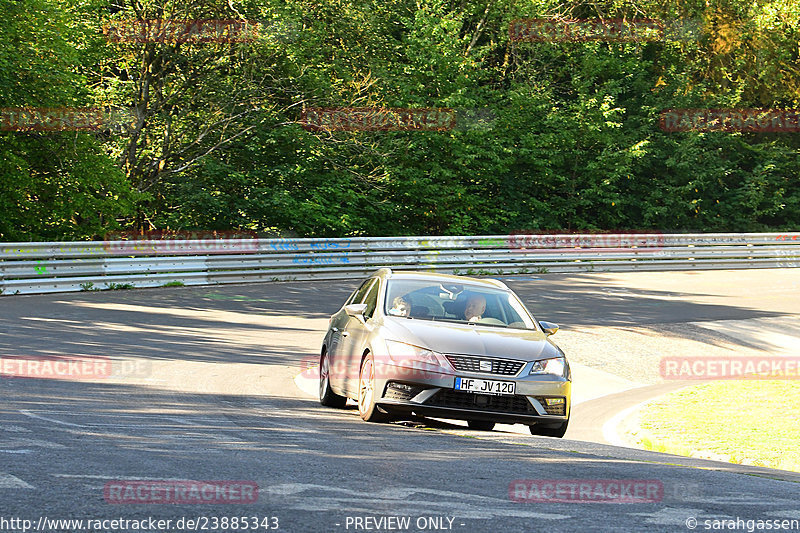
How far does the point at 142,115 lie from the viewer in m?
28.7

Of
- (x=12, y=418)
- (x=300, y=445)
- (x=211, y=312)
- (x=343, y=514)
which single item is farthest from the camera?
(x=211, y=312)

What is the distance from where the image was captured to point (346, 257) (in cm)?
2662

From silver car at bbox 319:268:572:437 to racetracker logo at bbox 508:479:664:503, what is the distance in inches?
96.4

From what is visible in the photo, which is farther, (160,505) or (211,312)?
(211,312)

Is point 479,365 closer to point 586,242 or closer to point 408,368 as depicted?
point 408,368

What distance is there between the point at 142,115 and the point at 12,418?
69.9 feet

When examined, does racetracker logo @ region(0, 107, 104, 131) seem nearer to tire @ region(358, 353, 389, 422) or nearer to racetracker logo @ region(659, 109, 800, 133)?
tire @ region(358, 353, 389, 422)

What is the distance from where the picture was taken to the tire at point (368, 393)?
941 cm

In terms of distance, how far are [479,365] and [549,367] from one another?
2.30ft

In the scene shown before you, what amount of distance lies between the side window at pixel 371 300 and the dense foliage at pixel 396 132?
44.8ft

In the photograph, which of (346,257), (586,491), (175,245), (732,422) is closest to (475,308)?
(586,491)

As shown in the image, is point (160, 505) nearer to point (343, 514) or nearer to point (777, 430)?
point (343, 514)

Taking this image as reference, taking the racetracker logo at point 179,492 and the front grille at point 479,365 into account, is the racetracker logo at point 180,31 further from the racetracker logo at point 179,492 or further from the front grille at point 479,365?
the racetracker logo at point 179,492

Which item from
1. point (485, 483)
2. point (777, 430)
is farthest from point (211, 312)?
point (485, 483)
